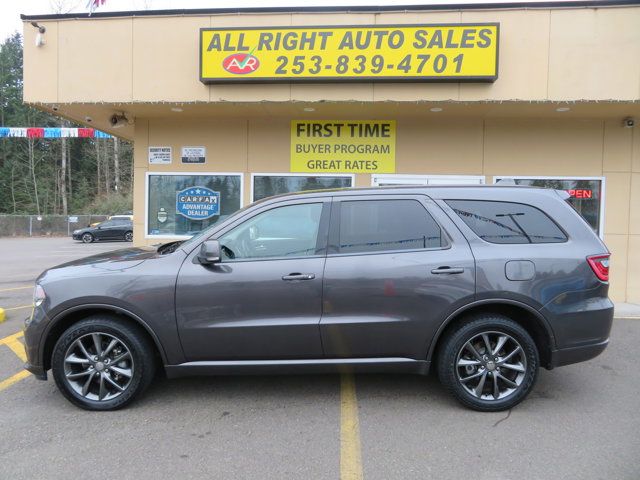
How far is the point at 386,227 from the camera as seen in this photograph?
403cm

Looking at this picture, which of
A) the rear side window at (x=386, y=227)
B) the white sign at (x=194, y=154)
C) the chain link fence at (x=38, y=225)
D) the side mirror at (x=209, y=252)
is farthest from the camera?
the chain link fence at (x=38, y=225)

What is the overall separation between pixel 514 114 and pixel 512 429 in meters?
6.15

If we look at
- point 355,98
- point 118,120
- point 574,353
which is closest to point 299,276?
point 574,353

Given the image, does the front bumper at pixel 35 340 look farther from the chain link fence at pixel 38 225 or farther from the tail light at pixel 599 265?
the chain link fence at pixel 38 225

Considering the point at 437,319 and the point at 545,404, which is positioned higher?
the point at 437,319

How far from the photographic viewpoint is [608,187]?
845 cm

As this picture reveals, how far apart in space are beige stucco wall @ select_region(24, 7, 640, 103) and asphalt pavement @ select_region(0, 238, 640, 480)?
4605 mm

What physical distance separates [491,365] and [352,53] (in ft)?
17.8

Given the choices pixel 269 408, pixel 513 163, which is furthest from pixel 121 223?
pixel 269 408

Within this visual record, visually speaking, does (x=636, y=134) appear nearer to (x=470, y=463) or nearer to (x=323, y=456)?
(x=470, y=463)

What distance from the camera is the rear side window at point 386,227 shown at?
13.0ft

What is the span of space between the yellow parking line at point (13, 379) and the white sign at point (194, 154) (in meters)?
4.95

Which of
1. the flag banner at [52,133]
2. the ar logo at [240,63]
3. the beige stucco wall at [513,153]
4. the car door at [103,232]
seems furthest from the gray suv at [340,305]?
the flag banner at [52,133]

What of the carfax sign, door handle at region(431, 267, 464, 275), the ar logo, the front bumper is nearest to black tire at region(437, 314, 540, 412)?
door handle at region(431, 267, 464, 275)
